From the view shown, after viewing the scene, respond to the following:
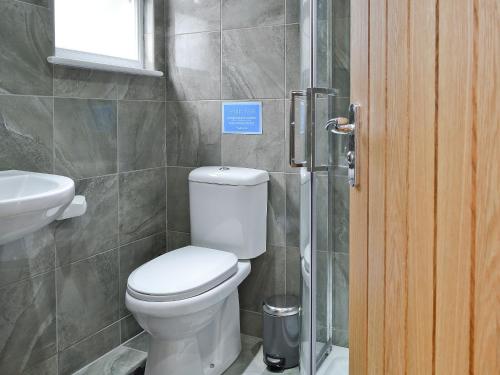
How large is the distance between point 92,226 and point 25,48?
0.80 meters

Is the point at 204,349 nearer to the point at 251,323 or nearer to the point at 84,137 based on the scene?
the point at 251,323

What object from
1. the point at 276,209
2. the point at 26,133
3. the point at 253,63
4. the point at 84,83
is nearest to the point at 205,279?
the point at 276,209

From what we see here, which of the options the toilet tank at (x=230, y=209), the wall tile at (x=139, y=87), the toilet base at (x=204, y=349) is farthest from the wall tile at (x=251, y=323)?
the wall tile at (x=139, y=87)

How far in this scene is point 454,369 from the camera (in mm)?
502

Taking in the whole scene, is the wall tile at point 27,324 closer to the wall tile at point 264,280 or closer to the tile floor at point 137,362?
the tile floor at point 137,362

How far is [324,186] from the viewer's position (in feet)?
4.71

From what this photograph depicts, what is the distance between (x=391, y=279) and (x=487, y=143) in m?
0.29

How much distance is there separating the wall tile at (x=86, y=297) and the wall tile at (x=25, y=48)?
78cm

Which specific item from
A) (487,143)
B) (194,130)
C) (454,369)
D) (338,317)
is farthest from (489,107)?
(194,130)

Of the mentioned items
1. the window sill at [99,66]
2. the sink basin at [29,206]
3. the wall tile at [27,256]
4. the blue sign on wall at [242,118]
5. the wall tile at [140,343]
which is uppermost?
the window sill at [99,66]

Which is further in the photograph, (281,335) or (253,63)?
(253,63)

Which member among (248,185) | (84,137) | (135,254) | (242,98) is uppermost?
(242,98)

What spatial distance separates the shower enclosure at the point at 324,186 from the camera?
1.35 metres

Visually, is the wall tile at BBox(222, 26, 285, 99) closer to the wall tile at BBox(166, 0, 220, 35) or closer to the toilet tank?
the wall tile at BBox(166, 0, 220, 35)
